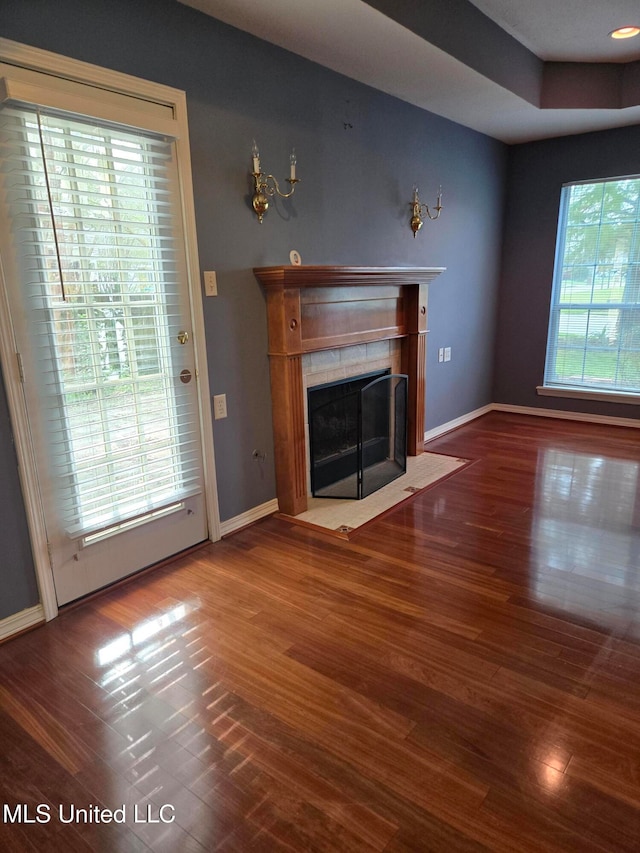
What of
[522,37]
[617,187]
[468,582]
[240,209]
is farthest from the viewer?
[617,187]

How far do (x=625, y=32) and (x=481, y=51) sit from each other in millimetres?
953

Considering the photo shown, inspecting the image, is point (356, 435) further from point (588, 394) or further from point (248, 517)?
point (588, 394)

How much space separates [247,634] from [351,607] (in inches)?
17.3

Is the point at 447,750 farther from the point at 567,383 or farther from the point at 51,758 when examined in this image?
the point at 567,383

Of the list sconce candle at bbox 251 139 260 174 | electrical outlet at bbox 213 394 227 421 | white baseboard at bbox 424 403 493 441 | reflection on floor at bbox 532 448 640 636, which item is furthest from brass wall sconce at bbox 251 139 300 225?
white baseboard at bbox 424 403 493 441

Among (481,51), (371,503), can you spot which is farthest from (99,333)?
(481,51)

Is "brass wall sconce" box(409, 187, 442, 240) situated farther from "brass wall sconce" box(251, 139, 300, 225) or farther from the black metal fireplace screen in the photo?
"brass wall sconce" box(251, 139, 300, 225)

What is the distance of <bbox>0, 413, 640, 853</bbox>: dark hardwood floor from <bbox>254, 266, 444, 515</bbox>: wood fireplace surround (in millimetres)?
521

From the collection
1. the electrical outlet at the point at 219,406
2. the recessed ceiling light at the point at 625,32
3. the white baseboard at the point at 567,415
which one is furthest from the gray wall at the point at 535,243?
the electrical outlet at the point at 219,406

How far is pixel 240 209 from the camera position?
8.84ft

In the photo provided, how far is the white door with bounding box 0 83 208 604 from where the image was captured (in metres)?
1.96

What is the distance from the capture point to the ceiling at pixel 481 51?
2.44m

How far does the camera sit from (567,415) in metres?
5.12

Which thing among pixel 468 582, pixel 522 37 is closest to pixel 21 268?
pixel 468 582
